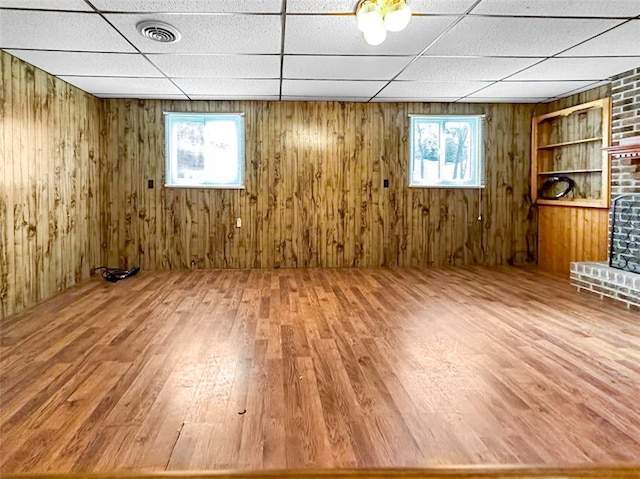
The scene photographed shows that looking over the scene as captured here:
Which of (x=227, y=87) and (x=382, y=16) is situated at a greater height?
(x=227, y=87)

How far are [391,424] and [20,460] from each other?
1475mm

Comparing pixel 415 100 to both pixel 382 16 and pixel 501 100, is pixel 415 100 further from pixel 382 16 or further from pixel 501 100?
pixel 382 16

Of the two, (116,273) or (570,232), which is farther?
(570,232)

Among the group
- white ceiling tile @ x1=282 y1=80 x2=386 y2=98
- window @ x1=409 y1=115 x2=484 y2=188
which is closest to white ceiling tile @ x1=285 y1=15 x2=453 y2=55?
white ceiling tile @ x1=282 y1=80 x2=386 y2=98

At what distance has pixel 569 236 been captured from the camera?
20.1 ft

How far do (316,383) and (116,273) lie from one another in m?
4.18

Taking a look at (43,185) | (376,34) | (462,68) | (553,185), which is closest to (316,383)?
(376,34)

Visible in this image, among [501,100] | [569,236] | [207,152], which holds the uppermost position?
[501,100]

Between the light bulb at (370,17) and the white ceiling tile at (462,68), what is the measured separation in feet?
5.20

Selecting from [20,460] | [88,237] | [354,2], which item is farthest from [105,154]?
[20,460]

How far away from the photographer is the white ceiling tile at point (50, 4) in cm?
305

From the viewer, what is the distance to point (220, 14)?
330 centimetres

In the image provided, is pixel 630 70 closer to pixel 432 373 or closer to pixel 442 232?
pixel 442 232

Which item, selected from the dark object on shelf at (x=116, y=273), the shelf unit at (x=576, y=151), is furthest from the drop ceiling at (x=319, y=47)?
the dark object on shelf at (x=116, y=273)
